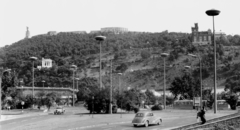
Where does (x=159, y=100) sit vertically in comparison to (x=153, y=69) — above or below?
below

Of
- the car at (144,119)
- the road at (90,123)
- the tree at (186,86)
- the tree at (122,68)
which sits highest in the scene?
the tree at (122,68)

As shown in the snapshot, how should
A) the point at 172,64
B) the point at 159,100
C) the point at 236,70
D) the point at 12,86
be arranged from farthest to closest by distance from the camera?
the point at 172,64 → the point at 236,70 → the point at 159,100 → the point at 12,86

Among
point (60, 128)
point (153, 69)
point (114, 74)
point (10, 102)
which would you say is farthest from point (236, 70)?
point (60, 128)

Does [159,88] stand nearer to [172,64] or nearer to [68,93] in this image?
[172,64]

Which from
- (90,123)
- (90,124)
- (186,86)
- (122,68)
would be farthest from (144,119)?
(122,68)

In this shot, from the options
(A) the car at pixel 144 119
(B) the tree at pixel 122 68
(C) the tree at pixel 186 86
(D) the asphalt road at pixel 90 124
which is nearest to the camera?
(D) the asphalt road at pixel 90 124

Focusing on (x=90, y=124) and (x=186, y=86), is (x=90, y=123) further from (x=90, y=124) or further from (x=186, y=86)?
(x=186, y=86)

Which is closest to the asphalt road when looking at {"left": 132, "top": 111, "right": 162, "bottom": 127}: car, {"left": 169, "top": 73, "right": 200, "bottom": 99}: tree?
{"left": 132, "top": 111, "right": 162, "bottom": 127}: car

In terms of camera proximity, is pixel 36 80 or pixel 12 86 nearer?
pixel 12 86

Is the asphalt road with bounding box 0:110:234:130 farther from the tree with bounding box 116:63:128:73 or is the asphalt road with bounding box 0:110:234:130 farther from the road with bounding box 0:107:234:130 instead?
the tree with bounding box 116:63:128:73

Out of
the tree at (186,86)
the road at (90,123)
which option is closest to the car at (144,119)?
the road at (90,123)

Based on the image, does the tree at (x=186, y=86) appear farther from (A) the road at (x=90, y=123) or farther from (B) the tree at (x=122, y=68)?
(B) the tree at (x=122, y=68)
